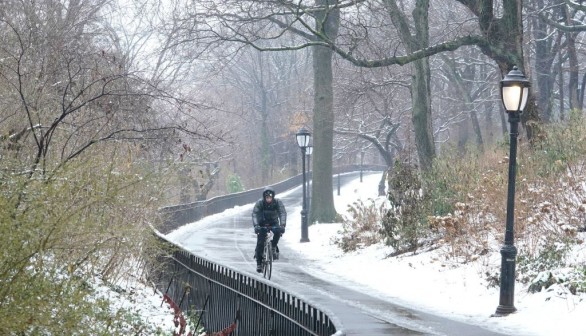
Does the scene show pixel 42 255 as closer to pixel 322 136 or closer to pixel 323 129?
pixel 323 129

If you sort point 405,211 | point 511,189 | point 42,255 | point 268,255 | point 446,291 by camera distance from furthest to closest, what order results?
point 405,211 → point 268,255 → point 446,291 → point 511,189 → point 42,255

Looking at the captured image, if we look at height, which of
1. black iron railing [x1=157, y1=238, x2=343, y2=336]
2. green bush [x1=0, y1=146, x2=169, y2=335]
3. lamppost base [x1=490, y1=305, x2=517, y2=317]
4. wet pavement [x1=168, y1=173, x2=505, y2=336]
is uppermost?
green bush [x1=0, y1=146, x2=169, y2=335]

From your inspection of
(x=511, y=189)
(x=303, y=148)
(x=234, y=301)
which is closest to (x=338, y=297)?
(x=511, y=189)

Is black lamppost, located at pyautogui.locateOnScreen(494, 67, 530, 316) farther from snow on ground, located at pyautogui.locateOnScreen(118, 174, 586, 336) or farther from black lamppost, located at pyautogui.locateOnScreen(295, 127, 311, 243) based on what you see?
black lamppost, located at pyautogui.locateOnScreen(295, 127, 311, 243)

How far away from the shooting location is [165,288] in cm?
1848

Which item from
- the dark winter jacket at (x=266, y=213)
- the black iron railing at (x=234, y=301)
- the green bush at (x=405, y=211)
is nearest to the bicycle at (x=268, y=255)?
the dark winter jacket at (x=266, y=213)

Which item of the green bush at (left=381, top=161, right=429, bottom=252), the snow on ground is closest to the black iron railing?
the snow on ground

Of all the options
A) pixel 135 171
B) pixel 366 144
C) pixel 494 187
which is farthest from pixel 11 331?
pixel 366 144

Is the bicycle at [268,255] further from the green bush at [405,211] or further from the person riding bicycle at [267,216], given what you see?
the green bush at [405,211]

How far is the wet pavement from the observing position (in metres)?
14.8

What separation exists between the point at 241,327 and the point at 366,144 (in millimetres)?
60364

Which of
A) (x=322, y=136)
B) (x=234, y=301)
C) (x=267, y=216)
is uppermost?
(x=322, y=136)

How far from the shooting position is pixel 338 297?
750 inches

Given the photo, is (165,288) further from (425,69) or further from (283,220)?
(425,69)
